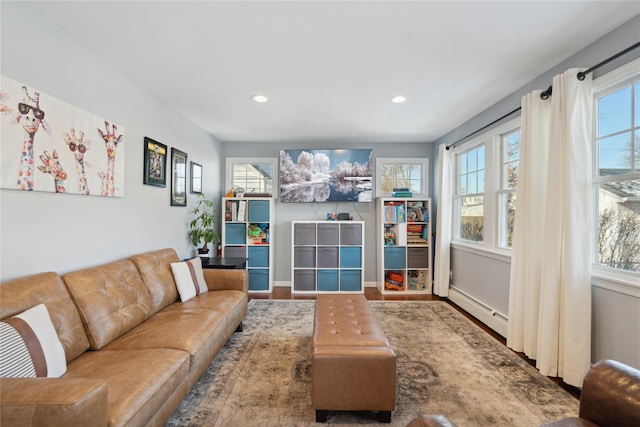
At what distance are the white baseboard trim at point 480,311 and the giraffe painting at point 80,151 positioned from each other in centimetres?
395

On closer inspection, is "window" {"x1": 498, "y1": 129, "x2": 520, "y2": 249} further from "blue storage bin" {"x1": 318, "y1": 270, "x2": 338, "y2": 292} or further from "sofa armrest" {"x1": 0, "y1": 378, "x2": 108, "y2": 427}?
"sofa armrest" {"x1": 0, "y1": 378, "x2": 108, "y2": 427}

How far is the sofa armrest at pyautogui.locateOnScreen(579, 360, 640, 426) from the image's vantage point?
3.43 ft

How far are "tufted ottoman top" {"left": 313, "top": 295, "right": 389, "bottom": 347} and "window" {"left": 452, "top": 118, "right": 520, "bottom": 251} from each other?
1.83 metres

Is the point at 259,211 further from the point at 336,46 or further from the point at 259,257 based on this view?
the point at 336,46

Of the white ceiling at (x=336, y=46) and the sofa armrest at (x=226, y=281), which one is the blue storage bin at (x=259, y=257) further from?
the white ceiling at (x=336, y=46)

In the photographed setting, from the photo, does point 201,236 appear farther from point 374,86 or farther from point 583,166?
point 583,166

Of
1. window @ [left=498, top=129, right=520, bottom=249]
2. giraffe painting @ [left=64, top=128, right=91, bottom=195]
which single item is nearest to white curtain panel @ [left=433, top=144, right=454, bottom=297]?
window @ [left=498, top=129, right=520, bottom=249]

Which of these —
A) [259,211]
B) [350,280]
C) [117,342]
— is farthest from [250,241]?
[117,342]

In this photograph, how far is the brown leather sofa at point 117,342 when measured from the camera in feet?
3.22

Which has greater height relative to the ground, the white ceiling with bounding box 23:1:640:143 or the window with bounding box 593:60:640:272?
the white ceiling with bounding box 23:1:640:143

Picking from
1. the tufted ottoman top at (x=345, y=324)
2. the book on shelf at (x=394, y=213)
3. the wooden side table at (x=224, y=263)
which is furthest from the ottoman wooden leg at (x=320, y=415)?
the book on shelf at (x=394, y=213)

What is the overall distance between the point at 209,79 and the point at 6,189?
169cm

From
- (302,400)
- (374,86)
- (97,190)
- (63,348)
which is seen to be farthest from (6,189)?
(374,86)

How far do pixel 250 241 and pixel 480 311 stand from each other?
3332 millimetres
